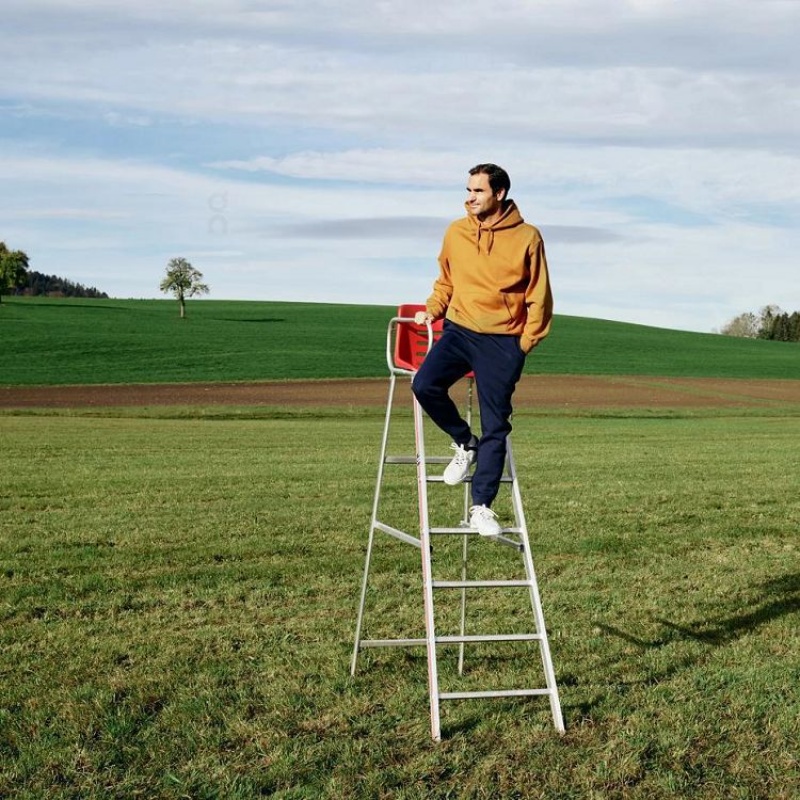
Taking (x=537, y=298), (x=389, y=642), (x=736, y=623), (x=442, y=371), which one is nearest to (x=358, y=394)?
(x=736, y=623)

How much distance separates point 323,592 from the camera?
355 inches

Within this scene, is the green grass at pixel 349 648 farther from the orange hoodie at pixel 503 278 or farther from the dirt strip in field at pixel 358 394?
the dirt strip in field at pixel 358 394

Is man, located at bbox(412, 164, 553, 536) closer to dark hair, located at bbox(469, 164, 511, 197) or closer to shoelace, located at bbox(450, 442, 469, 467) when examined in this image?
dark hair, located at bbox(469, 164, 511, 197)

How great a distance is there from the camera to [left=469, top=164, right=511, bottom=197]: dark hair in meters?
5.80

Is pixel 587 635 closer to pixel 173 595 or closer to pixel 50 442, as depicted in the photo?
pixel 173 595

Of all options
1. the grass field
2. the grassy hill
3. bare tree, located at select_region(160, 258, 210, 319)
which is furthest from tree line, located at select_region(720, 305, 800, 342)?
the grass field

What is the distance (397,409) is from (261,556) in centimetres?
2453

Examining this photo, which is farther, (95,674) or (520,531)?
(95,674)

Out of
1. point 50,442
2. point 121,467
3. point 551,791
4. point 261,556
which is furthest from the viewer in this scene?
point 50,442

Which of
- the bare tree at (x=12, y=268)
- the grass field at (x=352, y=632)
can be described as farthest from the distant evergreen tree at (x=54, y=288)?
the grass field at (x=352, y=632)

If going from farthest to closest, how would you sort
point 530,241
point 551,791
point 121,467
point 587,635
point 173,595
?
point 121,467 → point 173,595 → point 587,635 → point 530,241 → point 551,791

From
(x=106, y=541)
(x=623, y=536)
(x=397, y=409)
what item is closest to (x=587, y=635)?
(x=623, y=536)

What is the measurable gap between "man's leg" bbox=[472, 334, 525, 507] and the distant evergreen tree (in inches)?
5501

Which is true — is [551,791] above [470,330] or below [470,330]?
below
